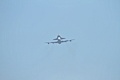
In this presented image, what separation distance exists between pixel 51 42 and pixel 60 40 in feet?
2.81

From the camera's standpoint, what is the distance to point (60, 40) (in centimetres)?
3841

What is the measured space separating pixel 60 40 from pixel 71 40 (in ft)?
3.47

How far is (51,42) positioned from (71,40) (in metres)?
1.84

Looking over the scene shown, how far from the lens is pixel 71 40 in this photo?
125ft

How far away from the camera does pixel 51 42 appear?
38.2m
